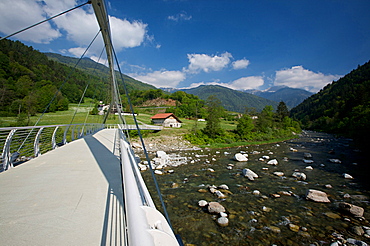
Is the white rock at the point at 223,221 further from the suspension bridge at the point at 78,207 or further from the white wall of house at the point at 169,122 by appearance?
the white wall of house at the point at 169,122

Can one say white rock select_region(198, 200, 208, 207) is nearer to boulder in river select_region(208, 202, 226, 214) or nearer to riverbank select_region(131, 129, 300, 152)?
boulder in river select_region(208, 202, 226, 214)

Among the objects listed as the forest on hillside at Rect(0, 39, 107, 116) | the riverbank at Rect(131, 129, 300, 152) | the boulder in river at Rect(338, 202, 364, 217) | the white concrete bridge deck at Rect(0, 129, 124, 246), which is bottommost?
the riverbank at Rect(131, 129, 300, 152)

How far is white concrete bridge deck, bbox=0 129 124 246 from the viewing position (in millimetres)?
1767

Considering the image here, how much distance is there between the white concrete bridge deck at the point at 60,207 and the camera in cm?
177

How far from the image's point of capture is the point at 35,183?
3.20 meters

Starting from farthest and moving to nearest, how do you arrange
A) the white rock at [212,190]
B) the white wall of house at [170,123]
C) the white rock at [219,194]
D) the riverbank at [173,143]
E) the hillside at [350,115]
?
the white wall of house at [170,123] < the riverbank at [173,143] < the hillside at [350,115] < the white rock at [212,190] < the white rock at [219,194]

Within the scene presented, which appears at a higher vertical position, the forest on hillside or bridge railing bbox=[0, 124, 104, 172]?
the forest on hillside

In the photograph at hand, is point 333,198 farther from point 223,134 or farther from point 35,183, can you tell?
point 223,134

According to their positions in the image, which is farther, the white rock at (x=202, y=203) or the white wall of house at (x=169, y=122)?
the white wall of house at (x=169, y=122)

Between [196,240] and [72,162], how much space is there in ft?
14.2

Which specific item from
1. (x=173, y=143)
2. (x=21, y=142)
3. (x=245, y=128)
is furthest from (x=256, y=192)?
(x=245, y=128)

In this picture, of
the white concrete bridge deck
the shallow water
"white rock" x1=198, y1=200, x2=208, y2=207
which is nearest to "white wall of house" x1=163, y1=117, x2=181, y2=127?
the shallow water

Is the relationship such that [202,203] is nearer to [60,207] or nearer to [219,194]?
[219,194]

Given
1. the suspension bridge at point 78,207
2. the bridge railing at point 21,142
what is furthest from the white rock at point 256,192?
the bridge railing at point 21,142
